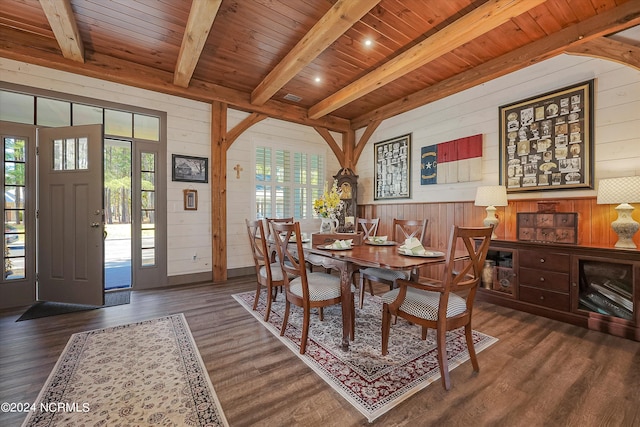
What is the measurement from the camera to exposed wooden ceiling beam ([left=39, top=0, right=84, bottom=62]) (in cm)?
240

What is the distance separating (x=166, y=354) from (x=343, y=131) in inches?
198

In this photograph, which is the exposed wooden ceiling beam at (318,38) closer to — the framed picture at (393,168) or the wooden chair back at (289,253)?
the wooden chair back at (289,253)

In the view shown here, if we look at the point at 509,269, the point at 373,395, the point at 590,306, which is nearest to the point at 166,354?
the point at 373,395

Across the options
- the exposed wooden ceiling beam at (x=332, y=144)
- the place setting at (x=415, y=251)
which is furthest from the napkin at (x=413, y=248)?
the exposed wooden ceiling beam at (x=332, y=144)

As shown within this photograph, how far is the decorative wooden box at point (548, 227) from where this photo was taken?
273cm

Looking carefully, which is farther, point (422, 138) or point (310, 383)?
point (422, 138)

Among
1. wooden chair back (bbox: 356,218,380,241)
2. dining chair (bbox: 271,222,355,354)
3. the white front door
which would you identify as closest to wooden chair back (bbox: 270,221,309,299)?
dining chair (bbox: 271,222,355,354)

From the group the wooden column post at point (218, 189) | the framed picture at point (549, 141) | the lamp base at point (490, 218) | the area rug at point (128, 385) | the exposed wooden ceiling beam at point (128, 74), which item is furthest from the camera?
the wooden column post at point (218, 189)

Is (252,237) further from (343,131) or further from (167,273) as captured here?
(343,131)

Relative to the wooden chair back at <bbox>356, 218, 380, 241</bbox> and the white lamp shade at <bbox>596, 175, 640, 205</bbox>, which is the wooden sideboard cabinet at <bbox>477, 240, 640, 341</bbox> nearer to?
the white lamp shade at <bbox>596, 175, 640, 205</bbox>

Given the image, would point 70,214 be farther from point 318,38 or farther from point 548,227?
point 548,227

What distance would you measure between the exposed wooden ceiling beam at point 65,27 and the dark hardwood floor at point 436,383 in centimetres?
297

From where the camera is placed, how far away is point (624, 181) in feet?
7.86

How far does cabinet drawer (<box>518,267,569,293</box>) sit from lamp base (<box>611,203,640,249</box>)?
53 cm
